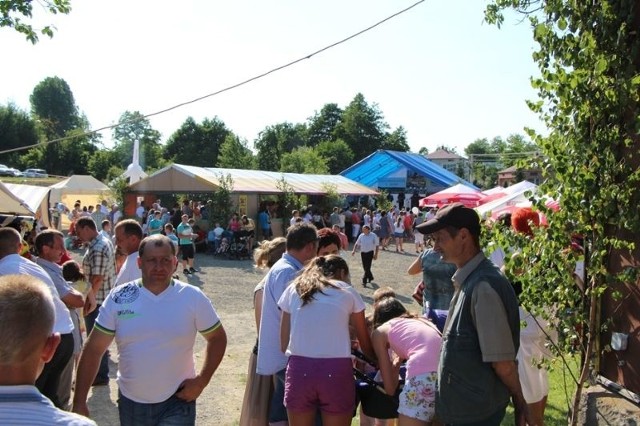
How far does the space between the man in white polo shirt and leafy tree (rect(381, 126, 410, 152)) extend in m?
75.9

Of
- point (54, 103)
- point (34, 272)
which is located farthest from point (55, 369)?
point (54, 103)

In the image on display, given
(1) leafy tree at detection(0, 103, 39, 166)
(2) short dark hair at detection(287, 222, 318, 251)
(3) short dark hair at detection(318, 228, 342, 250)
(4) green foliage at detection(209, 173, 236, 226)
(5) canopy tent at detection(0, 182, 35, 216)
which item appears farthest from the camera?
(1) leafy tree at detection(0, 103, 39, 166)

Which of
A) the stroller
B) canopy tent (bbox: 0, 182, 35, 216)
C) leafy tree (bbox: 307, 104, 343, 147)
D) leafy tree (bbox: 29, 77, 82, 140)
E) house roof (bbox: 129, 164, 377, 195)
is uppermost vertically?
leafy tree (bbox: 29, 77, 82, 140)

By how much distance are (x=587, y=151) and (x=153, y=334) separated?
2592 millimetres

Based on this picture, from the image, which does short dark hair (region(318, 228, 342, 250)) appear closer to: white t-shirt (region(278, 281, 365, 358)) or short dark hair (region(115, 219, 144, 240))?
white t-shirt (region(278, 281, 365, 358))

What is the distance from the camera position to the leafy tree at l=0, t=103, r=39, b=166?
67.5 m

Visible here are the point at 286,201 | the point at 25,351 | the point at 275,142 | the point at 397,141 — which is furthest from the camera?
the point at 397,141

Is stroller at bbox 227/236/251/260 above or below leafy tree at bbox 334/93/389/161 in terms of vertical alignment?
below

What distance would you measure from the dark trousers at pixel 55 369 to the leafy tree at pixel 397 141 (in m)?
75.1

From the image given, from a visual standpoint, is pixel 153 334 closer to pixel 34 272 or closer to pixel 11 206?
pixel 34 272

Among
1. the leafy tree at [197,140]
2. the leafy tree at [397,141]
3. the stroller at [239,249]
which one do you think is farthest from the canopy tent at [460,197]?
the leafy tree at [397,141]

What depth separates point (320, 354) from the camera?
12.2 ft

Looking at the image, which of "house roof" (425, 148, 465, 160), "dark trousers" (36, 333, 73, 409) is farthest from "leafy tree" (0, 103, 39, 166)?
"house roof" (425, 148, 465, 160)

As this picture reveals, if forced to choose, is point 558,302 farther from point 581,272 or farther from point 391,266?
point 391,266
